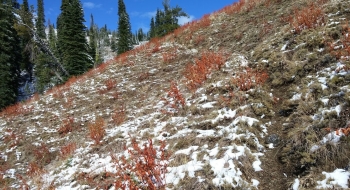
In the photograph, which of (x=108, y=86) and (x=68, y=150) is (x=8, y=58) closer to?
(x=108, y=86)

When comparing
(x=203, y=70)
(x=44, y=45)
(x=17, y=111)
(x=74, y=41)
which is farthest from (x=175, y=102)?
(x=74, y=41)

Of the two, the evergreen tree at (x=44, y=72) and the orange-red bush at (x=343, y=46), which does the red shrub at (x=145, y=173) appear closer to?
the orange-red bush at (x=343, y=46)

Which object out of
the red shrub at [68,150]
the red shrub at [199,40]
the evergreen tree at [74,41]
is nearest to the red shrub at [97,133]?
the red shrub at [68,150]

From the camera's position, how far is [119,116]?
8.28m

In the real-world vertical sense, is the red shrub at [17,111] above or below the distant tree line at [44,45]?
below

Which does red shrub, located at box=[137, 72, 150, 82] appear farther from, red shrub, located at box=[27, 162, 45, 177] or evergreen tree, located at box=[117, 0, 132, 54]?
evergreen tree, located at box=[117, 0, 132, 54]

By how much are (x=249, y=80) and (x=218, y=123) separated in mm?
2051

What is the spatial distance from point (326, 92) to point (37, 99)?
13.8m

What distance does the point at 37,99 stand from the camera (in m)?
12.9

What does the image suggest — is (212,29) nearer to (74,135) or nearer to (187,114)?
(187,114)

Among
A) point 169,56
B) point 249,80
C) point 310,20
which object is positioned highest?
point 169,56

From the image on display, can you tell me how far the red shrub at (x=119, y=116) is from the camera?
7878 mm

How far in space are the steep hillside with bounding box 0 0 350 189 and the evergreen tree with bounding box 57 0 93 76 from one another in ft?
56.2

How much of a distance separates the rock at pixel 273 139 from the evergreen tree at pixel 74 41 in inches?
1061
